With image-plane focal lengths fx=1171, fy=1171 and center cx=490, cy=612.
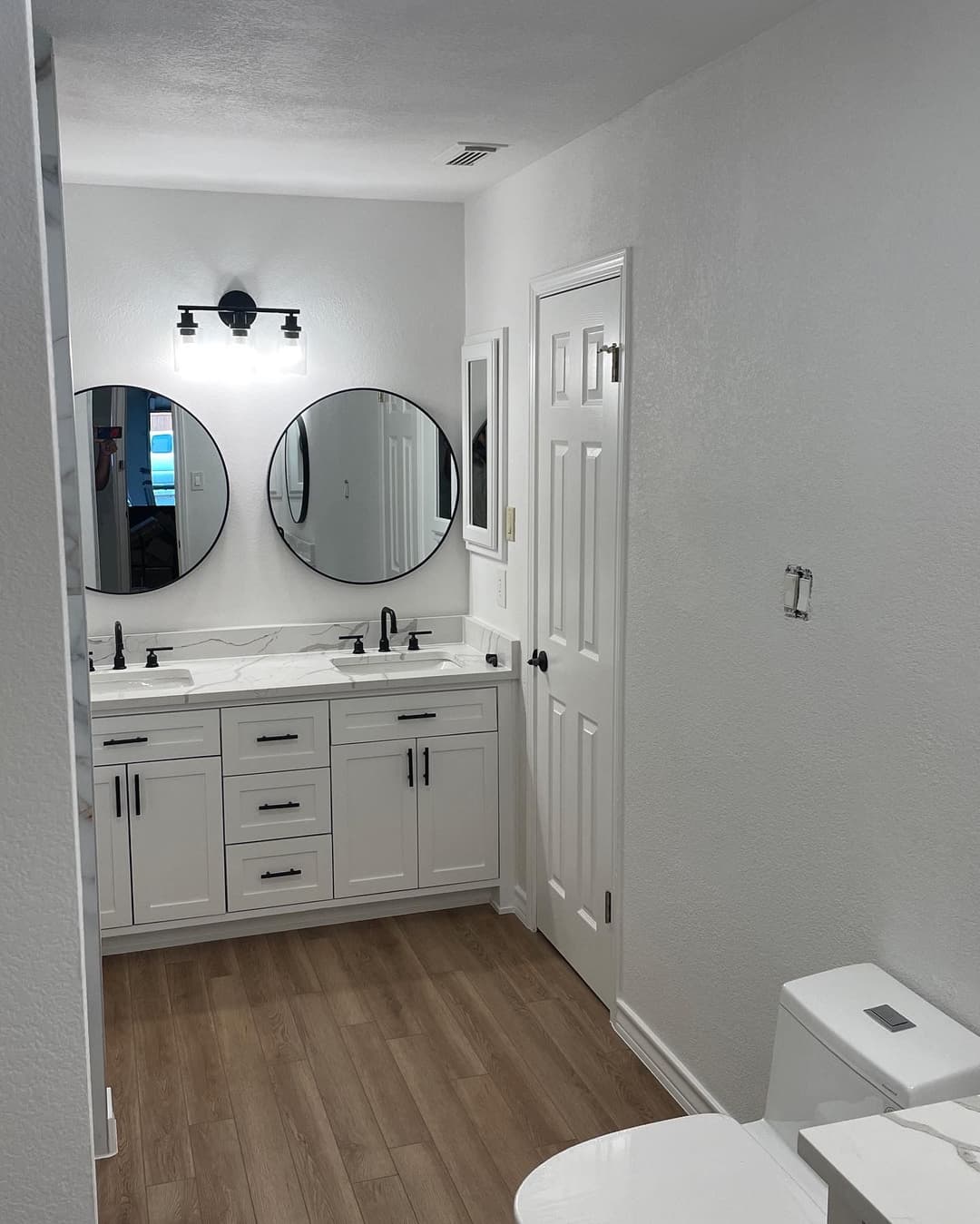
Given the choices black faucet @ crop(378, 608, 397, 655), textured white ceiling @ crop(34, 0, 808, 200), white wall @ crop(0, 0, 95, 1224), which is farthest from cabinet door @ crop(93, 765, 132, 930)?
white wall @ crop(0, 0, 95, 1224)

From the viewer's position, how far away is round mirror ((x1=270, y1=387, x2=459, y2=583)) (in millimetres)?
4258

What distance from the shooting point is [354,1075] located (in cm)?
306

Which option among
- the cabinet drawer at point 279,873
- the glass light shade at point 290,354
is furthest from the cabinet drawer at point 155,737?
the glass light shade at point 290,354

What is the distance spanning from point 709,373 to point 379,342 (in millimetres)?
1956

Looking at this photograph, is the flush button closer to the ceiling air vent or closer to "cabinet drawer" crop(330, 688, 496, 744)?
"cabinet drawer" crop(330, 688, 496, 744)

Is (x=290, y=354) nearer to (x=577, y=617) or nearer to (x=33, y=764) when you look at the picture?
→ (x=577, y=617)

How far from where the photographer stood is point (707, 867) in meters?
2.75

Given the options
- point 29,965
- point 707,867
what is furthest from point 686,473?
point 29,965

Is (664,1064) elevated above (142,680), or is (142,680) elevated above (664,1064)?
(142,680)

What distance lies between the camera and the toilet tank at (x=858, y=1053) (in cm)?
179

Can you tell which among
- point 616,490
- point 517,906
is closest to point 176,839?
point 517,906

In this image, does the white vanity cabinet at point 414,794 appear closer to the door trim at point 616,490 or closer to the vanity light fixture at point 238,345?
the door trim at point 616,490

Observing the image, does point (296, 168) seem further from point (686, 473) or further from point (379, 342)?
point (686, 473)

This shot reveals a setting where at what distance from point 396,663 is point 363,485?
2.21 feet
